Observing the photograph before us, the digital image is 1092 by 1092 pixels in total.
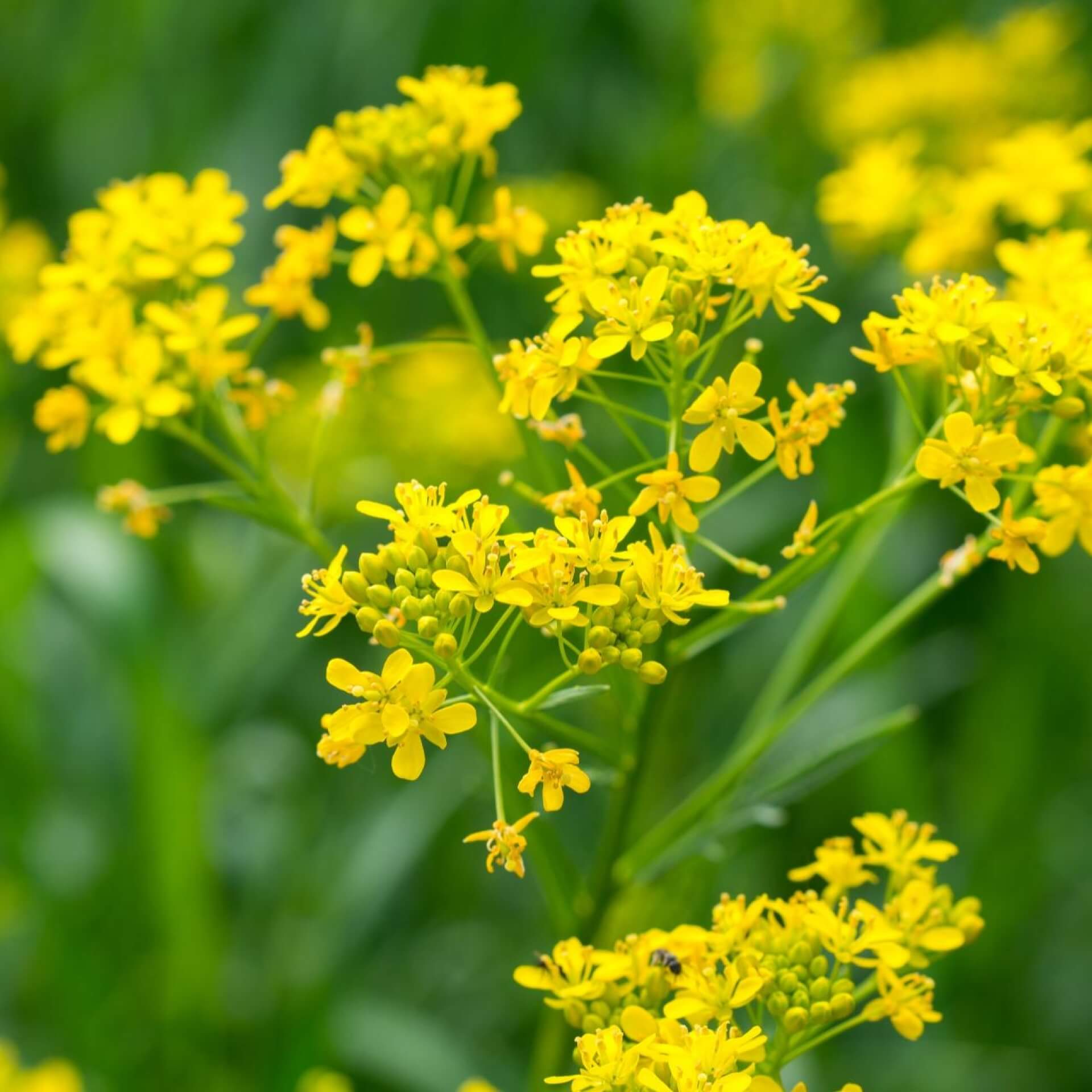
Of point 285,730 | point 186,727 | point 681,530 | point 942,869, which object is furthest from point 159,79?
point 681,530

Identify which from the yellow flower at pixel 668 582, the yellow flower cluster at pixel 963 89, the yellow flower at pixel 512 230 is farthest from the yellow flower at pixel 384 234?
the yellow flower cluster at pixel 963 89

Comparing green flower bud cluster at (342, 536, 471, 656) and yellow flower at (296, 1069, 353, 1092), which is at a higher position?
green flower bud cluster at (342, 536, 471, 656)

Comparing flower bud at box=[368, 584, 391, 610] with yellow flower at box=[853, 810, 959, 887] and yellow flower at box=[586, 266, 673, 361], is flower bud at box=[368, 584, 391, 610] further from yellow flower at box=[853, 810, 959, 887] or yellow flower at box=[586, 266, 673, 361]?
yellow flower at box=[853, 810, 959, 887]

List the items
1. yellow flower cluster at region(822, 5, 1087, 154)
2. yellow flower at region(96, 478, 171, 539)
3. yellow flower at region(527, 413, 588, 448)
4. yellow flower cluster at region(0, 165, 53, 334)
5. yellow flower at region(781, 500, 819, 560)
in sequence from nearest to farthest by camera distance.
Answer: yellow flower at region(781, 500, 819, 560) → yellow flower at region(527, 413, 588, 448) → yellow flower at region(96, 478, 171, 539) → yellow flower cluster at region(0, 165, 53, 334) → yellow flower cluster at region(822, 5, 1087, 154)

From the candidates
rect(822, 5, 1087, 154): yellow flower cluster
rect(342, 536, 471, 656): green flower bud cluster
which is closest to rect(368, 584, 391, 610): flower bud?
rect(342, 536, 471, 656): green flower bud cluster

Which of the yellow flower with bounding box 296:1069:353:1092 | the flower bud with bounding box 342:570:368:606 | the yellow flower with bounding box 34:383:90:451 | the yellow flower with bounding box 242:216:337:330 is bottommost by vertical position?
the yellow flower with bounding box 296:1069:353:1092

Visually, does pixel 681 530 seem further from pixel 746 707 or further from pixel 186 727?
pixel 746 707

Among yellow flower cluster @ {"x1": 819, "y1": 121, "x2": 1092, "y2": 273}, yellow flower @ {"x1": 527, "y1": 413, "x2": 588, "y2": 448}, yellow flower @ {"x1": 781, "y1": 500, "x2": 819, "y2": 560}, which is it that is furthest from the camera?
yellow flower cluster @ {"x1": 819, "y1": 121, "x2": 1092, "y2": 273}

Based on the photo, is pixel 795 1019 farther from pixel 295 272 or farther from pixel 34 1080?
pixel 34 1080

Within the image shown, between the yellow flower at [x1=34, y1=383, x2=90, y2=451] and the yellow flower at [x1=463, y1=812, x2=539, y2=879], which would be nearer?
the yellow flower at [x1=463, y1=812, x2=539, y2=879]
